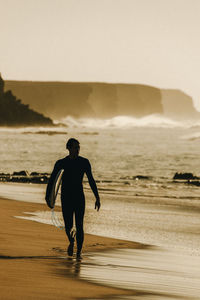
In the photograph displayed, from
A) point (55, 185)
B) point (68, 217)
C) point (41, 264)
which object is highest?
point (55, 185)

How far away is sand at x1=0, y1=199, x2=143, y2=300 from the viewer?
607 centimetres

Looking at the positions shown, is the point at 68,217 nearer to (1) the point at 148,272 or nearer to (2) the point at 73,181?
(2) the point at 73,181

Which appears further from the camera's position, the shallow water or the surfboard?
the surfboard

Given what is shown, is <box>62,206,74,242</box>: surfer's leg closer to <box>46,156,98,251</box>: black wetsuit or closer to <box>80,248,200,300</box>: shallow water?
<box>46,156,98,251</box>: black wetsuit

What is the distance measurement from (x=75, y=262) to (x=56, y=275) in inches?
42.6

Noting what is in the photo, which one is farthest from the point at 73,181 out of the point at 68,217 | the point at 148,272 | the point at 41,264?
the point at 148,272

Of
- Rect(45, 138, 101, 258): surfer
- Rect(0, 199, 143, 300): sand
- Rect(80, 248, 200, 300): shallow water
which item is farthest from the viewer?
Rect(45, 138, 101, 258): surfer

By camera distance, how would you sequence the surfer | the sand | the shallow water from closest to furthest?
the sand < the shallow water < the surfer

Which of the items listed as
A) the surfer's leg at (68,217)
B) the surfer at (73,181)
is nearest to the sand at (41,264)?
the surfer's leg at (68,217)

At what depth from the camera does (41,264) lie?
762 centimetres

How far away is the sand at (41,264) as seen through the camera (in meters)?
6.07

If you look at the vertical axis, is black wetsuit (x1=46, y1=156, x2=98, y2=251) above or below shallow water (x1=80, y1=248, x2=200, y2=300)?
above

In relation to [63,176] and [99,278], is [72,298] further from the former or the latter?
[63,176]

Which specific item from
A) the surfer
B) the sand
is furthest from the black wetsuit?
the sand
